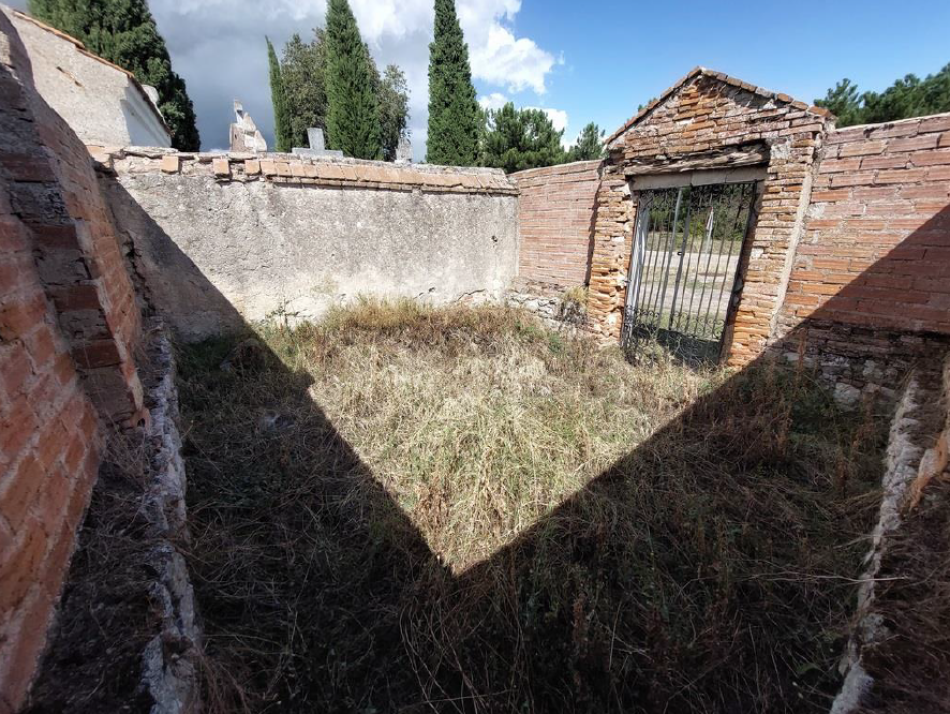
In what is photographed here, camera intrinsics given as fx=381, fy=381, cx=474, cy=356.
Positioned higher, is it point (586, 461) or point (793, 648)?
point (586, 461)

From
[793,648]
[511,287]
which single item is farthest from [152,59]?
[793,648]

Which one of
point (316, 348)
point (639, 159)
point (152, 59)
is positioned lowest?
point (316, 348)

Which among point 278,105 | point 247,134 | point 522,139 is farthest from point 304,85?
point 522,139

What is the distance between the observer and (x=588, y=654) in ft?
5.94

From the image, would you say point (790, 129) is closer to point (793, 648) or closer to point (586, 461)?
point (586, 461)

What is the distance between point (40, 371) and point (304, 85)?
25806 mm

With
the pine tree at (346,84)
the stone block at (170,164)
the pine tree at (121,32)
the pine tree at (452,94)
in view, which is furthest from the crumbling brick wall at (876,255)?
the pine tree at (121,32)

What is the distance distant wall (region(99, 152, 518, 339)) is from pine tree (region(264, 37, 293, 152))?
19623mm

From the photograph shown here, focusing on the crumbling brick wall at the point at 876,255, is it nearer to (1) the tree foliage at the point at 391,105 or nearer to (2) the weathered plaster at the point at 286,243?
(2) the weathered plaster at the point at 286,243

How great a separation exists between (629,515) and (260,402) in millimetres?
3452

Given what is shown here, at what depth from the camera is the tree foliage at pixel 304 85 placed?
68.5 feet

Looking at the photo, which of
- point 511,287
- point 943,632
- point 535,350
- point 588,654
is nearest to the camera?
point 943,632

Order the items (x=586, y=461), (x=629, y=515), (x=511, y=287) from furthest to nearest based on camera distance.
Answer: (x=511, y=287), (x=586, y=461), (x=629, y=515)

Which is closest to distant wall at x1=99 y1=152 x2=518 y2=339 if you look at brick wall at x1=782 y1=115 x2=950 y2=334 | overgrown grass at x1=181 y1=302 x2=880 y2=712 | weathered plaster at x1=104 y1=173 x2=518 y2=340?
weathered plaster at x1=104 y1=173 x2=518 y2=340
